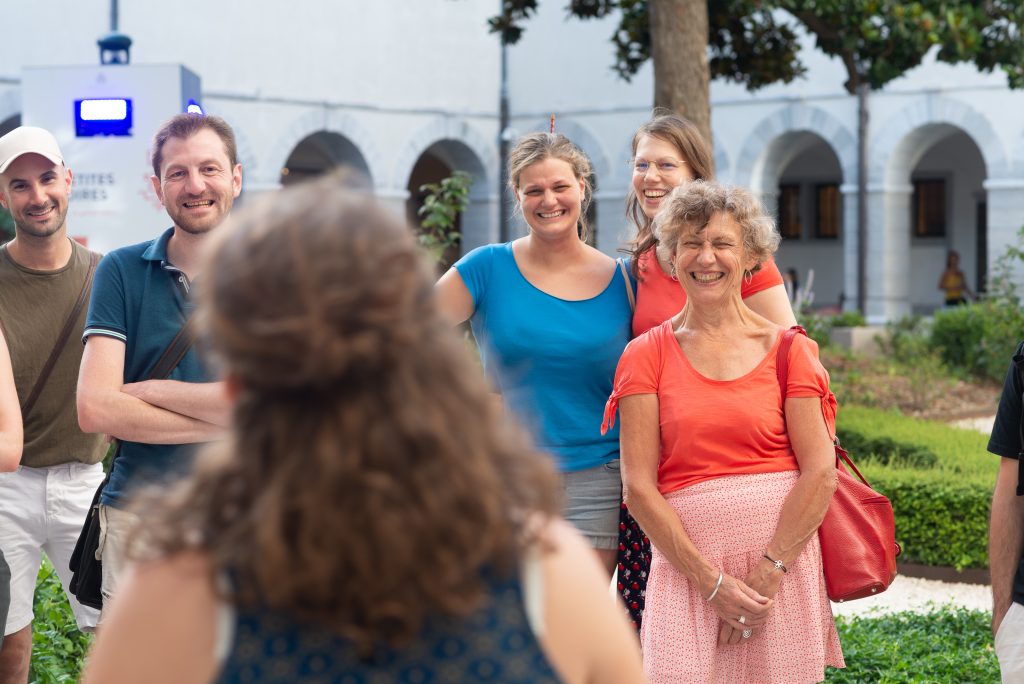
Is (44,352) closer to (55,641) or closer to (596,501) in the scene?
(55,641)

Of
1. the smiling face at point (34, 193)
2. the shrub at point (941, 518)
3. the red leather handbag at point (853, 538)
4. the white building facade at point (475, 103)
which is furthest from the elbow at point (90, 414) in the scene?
the white building facade at point (475, 103)

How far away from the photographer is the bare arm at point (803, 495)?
3.15 metres

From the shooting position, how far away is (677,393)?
317 centimetres

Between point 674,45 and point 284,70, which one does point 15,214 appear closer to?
point 674,45

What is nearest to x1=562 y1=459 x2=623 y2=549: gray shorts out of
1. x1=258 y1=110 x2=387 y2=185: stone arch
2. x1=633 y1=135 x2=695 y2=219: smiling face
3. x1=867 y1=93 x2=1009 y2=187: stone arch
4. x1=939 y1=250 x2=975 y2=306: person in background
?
x1=633 y1=135 x2=695 y2=219: smiling face

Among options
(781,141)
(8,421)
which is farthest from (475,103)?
(8,421)

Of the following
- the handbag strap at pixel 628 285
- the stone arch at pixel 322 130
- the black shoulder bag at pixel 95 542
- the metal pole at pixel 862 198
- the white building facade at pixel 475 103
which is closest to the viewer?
the black shoulder bag at pixel 95 542

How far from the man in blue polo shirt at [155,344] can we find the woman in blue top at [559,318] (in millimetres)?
692

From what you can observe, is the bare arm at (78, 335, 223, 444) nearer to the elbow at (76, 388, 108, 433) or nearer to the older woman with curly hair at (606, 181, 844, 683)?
the elbow at (76, 388, 108, 433)

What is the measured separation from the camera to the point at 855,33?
400 inches

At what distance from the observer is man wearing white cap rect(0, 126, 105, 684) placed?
3869 millimetres

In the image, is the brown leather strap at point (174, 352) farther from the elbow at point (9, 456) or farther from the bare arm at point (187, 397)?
the elbow at point (9, 456)

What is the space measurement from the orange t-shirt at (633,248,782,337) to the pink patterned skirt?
537 millimetres

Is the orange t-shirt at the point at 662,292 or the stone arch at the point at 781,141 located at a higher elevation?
the stone arch at the point at 781,141
